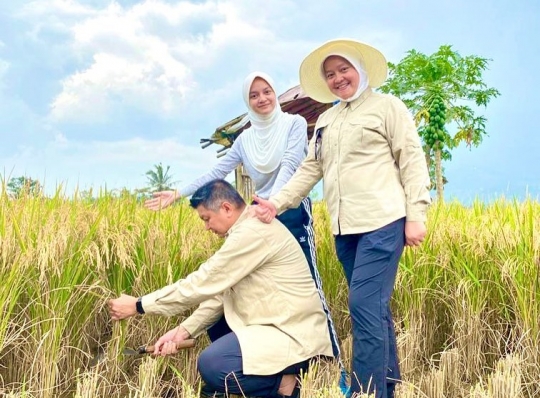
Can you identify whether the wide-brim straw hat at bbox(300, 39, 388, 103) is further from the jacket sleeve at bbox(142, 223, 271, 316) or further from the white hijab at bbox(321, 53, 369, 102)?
the jacket sleeve at bbox(142, 223, 271, 316)

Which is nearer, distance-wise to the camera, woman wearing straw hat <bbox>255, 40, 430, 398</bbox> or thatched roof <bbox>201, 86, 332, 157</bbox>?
woman wearing straw hat <bbox>255, 40, 430, 398</bbox>

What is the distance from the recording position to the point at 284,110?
9.70 metres

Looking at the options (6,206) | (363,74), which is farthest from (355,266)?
(6,206)

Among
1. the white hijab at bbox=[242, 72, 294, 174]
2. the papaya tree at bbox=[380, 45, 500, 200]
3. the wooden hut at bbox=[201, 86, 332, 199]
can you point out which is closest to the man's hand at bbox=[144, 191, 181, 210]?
the white hijab at bbox=[242, 72, 294, 174]

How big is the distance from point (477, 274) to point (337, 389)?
1.41 metres

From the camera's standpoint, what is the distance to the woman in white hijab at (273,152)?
2.99 m

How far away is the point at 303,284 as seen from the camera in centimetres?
257

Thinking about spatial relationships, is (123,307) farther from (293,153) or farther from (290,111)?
(290,111)

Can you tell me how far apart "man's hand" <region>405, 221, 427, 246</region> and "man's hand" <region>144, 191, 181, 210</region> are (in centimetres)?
143

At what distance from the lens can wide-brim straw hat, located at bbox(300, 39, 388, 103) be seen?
249 cm

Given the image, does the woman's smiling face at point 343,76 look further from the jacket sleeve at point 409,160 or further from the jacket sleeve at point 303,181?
the jacket sleeve at point 303,181

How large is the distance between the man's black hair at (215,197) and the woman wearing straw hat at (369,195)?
0.12 metres

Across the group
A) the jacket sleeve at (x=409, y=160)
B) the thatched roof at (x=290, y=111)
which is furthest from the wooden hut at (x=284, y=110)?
the jacket sleeve at (x=409, y=160)

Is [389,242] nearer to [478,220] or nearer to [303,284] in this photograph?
[303,284]
